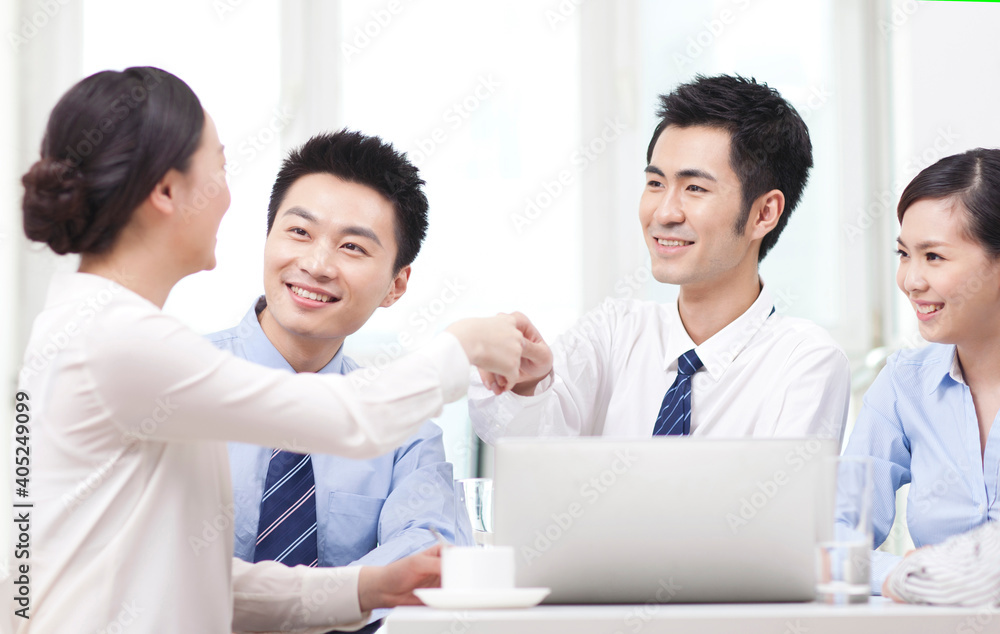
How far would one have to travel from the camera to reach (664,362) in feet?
6.64

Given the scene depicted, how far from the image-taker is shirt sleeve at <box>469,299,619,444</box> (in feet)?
6.03

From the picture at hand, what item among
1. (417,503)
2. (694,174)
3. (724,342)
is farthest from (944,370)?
(417,503)

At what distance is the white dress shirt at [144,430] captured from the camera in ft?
3.40

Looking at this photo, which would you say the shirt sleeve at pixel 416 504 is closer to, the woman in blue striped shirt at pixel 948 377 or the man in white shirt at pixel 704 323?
the man in white shirt at pixel 704 323

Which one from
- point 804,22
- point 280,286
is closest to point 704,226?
point 280,286

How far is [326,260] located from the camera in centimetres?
176

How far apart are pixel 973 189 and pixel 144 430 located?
1598 mm

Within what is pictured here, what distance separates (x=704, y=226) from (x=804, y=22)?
205cm

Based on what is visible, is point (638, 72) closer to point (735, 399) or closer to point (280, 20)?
point (280, 20)

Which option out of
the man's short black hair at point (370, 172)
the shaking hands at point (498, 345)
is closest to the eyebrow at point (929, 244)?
the shaking hands at point (498, 345)

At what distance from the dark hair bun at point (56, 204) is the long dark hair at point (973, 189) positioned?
5.18 ft

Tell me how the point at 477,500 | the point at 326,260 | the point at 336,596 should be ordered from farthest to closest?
the point at 326,260, the point at 336,596, the point at 477,500

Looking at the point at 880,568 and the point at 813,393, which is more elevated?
the point at 813,393

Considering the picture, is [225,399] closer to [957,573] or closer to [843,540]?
[843,540]
